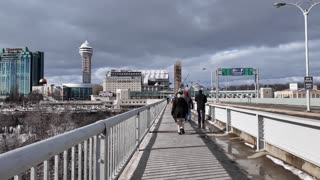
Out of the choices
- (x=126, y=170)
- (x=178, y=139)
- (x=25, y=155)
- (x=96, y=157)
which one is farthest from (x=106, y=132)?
(x=178, y=139)

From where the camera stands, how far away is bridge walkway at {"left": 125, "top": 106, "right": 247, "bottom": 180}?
25.0 feet

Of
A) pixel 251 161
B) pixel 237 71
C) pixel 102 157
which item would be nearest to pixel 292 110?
pixel 251 161

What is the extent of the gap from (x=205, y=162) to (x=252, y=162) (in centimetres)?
112

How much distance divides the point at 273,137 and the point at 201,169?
96.7 inches

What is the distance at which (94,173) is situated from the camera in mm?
5328

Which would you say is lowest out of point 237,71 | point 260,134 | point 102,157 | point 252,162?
point 252,162

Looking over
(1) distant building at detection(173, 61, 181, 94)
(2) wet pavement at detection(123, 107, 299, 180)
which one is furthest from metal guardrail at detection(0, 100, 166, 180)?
(1) distant building at detection(173, 61, 181, 94)

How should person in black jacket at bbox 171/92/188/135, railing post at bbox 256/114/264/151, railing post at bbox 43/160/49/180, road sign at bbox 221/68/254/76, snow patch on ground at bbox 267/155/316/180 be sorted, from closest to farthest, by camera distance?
1. railing post at bbox 43/160/49/180
2. snow patch on ground at bbox 267/155/316/180
3. railing post at bbox 256/114/264/151
4. person in black jacket at bbox 171/92/188/135
5. road sign at bbox 221/68/254/76

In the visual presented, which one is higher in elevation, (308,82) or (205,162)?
(308,82)

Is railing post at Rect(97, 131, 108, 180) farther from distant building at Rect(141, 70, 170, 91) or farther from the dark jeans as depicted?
distant building at Rect(141, 70, 170, 91)

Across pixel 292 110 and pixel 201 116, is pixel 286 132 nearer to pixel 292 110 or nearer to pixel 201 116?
pixel 201 116

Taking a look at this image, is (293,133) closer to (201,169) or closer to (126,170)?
(201,169)

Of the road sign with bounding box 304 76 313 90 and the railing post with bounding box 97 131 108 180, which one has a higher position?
the road sign with bounding box 304 76 313 90

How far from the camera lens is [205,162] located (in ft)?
29.7
